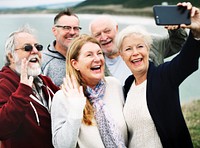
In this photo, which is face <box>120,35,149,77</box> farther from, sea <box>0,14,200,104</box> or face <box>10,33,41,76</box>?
sea <box>0,14,200,104</box>

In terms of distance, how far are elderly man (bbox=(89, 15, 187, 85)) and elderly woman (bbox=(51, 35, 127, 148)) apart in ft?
1.58

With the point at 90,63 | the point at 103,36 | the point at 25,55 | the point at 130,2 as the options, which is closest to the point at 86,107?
the point at 90,63

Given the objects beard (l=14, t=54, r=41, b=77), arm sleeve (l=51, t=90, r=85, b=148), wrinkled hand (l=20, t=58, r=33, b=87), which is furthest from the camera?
beard (l=14, t=54, r=41, b=77)

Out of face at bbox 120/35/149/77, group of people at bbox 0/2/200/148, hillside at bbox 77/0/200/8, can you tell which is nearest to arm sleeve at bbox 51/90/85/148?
group of people at bbox 0/2/200/148

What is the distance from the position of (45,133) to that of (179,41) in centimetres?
101

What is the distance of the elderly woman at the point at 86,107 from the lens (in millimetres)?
1991

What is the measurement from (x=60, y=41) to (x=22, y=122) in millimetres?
786

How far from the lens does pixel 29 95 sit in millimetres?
2092

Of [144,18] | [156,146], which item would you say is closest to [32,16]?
[144,18]

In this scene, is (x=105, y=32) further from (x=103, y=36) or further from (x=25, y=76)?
(x=25, y=76)

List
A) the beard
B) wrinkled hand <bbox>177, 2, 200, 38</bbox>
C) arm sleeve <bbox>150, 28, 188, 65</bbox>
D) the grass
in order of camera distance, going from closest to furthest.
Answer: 1. wrinkled hand <bbox>177, 2, 200, 38</bbox>
2. the beard
3. arm sleeve <bbox>150, 28, 188, 65</bbox>
4. the grass

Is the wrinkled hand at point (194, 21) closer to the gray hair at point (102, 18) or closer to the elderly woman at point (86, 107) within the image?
the elderly woman at point (86, 107)

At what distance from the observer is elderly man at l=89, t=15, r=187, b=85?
8.81 feet

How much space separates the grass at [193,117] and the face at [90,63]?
133 centimetres
